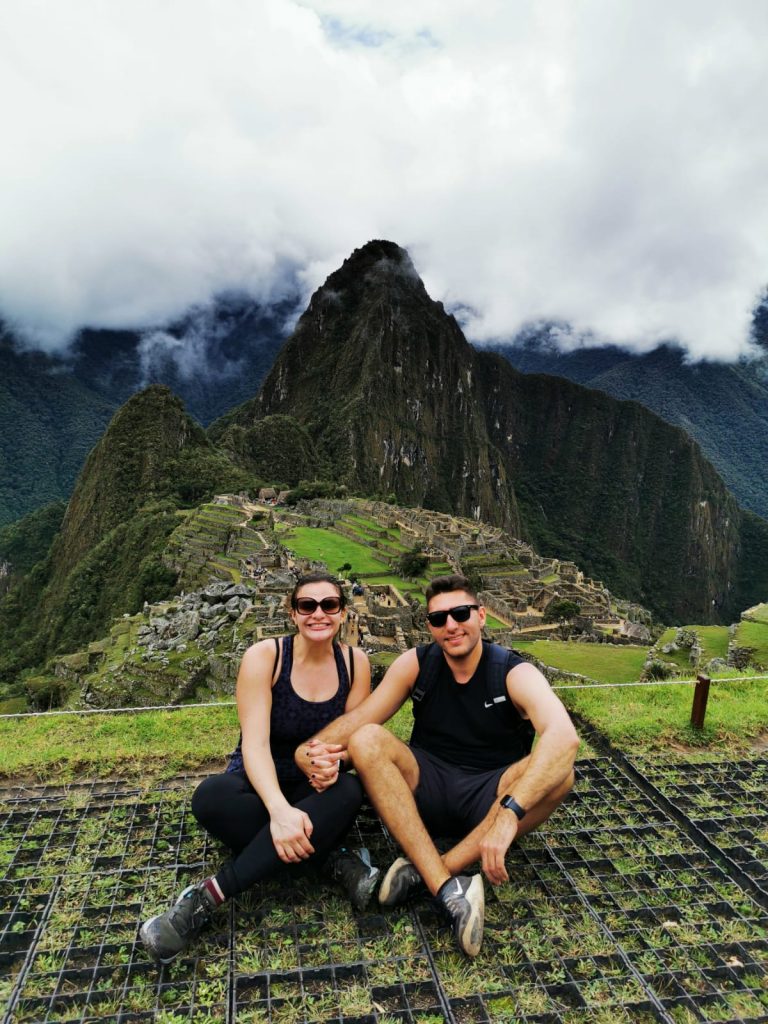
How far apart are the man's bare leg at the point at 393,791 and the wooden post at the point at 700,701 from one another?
2.57 m

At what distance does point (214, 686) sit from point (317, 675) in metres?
10.9

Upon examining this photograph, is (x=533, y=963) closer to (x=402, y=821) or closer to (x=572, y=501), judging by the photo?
(x=402, y=821)

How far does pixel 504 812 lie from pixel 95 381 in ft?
535

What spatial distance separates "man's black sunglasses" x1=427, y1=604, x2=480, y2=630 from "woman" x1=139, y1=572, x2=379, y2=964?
1.53 ft

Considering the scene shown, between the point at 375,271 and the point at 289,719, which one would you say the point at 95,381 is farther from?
the point at 289,719

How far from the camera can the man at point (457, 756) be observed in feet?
7.92

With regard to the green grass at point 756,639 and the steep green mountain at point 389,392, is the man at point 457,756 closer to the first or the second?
the green grass at point 756,639

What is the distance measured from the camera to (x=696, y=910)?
2.58m

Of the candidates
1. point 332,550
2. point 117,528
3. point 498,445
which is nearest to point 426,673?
point 332,550

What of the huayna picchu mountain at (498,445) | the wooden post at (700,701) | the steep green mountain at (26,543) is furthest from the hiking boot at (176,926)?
the huayna picchu mountain at (498,445)

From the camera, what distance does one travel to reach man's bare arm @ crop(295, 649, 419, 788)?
263cm

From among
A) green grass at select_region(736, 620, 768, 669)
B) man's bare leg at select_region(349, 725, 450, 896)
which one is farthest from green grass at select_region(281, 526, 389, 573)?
man's bare leg at select_region(349, 725, 450, 896)

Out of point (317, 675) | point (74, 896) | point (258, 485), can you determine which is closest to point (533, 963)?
point (317, 675)

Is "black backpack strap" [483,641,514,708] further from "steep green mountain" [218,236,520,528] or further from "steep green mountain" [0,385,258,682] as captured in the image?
"steep green mountain" [218,236,520,528]
